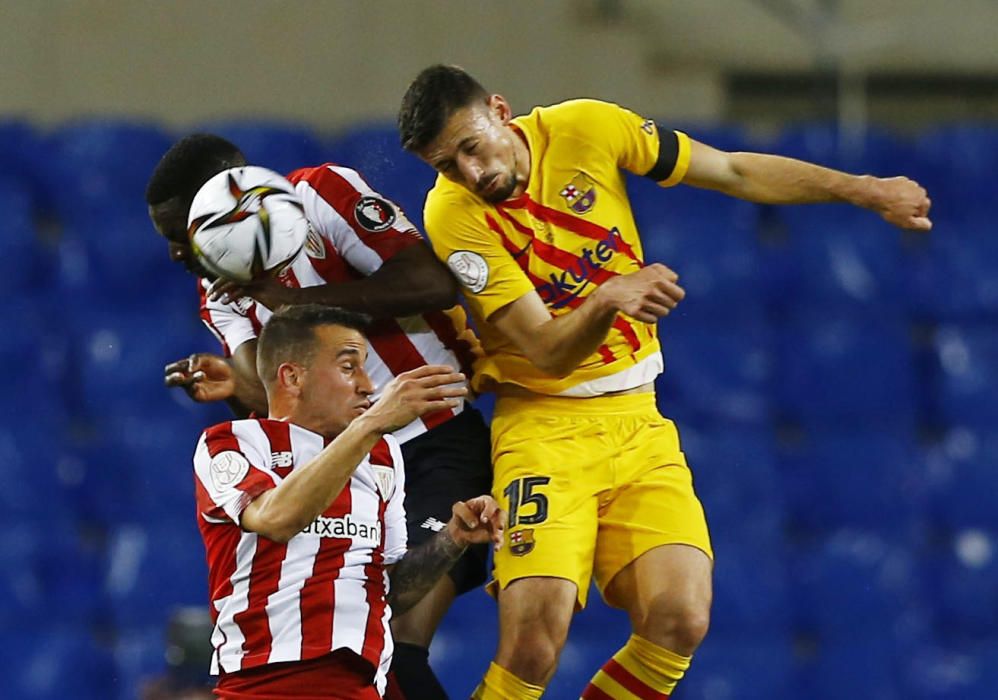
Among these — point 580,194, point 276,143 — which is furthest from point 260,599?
point 276,143

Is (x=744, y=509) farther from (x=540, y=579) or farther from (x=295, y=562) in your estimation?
(x=295, y=562)

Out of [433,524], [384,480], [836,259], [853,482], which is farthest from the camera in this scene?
[836,259]

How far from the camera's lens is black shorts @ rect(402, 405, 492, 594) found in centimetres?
393

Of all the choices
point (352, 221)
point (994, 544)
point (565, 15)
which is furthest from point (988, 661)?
point (352, 221)

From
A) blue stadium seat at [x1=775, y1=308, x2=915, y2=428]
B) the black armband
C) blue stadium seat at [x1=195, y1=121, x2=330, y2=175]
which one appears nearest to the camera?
the black armband

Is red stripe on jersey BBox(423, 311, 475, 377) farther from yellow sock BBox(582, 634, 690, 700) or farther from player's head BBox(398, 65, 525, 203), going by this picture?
yellow sock BBox(582, 634, 690, 700)

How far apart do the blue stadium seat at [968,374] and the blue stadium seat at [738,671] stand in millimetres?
1200

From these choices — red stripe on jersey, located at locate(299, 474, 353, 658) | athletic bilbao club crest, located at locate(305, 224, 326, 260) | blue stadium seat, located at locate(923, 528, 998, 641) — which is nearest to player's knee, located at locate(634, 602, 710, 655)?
red stripe on jersey, located at locate(299, 474, 353, 658)

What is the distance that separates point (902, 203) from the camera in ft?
13.0

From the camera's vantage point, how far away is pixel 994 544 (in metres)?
6.98

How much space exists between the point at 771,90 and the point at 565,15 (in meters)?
0.99

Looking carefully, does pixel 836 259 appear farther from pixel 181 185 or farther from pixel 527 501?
pixel 181 185

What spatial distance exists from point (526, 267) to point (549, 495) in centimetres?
51

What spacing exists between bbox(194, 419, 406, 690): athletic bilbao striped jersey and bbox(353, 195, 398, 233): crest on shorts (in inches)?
26.7
